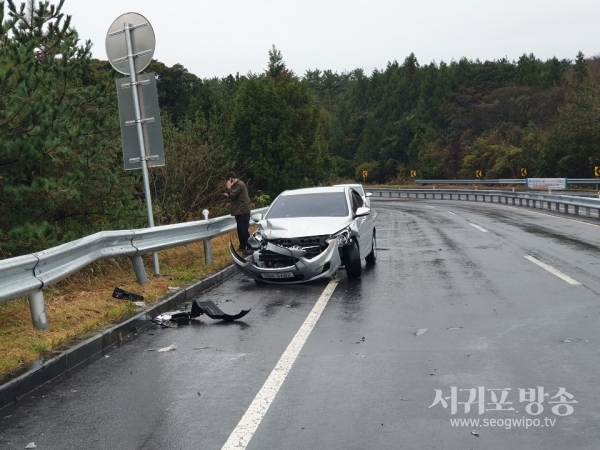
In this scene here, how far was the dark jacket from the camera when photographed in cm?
1498

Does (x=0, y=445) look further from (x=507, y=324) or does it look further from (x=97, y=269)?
(x=97, y=269)

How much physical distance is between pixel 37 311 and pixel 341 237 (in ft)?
17.6

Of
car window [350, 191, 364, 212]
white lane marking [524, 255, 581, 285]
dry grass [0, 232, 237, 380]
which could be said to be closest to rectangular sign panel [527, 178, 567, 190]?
white lane marking [524, 255, 581, 285]

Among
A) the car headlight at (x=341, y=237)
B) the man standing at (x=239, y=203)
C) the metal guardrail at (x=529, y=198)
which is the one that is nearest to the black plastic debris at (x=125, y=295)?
the car headlight at (x=341, y=237)

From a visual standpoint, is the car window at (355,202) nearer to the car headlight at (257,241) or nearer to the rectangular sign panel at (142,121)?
the car headlight at (257,241)

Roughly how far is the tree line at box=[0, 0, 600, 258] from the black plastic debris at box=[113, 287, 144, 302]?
1.63m

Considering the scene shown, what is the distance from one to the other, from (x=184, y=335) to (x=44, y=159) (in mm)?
5081

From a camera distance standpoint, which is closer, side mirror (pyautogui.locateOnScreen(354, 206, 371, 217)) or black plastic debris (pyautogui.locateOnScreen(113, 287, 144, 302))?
black plastic debris (pyautogui.locateOnScreen(113, 287, 144, 302))

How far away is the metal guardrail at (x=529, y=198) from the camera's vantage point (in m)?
27.2

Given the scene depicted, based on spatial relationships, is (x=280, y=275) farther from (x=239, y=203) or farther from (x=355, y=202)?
(x=239, y=203)

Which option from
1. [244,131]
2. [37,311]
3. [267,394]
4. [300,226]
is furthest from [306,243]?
[244,131]

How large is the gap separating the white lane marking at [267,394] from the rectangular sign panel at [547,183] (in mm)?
46444

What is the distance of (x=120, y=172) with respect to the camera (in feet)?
48.0

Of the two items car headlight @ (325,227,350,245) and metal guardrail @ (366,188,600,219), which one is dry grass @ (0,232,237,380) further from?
metal guardrail @ (366,188,600,219)
